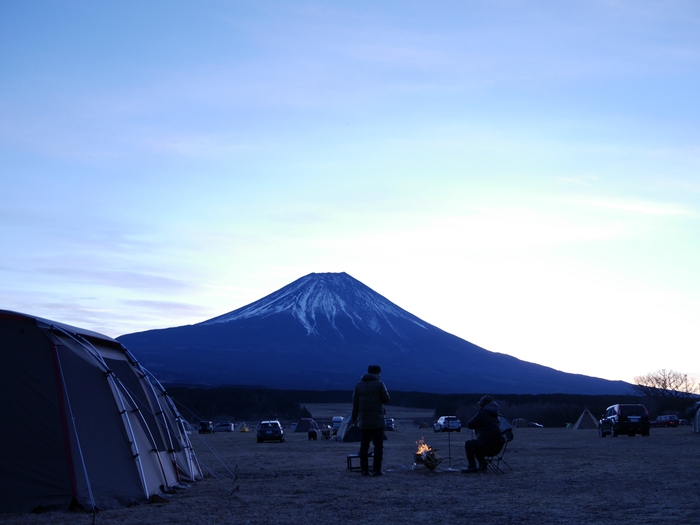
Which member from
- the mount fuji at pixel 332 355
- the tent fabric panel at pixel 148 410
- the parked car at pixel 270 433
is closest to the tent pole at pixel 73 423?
the tent fabric panel at pixel 148 410

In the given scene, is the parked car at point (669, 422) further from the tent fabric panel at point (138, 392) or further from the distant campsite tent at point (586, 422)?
the tent fabric panel at point (138, 392)

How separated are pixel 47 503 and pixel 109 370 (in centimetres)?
172

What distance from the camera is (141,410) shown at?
432 inches

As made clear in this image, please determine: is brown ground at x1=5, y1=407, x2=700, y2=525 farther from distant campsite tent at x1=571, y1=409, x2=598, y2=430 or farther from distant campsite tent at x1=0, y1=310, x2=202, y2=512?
distant campsite tent at x1=571, y1=409, x2=598, y2=430

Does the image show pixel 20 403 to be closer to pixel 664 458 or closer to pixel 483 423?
pixel 483 423

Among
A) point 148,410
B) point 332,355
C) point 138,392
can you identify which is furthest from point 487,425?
point 332,355

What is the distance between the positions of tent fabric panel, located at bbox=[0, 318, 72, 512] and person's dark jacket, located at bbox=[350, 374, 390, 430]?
4.53m

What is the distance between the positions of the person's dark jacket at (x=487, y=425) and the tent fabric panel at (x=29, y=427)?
5.66 m

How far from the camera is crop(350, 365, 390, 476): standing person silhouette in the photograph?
12.1 metres

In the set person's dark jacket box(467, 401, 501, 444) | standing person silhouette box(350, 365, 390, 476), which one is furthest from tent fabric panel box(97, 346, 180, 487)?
person's dark jacket box(467, 401, 501, 444)

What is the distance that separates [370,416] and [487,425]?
169 centimetres

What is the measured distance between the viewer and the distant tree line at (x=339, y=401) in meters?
75.3

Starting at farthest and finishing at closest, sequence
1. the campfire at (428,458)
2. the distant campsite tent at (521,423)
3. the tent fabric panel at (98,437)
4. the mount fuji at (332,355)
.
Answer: the mount fuji at (332,355)
the distant campsite tent at (521,423)
the campfire at (428,458)
the tent fabric panel at (98,437)

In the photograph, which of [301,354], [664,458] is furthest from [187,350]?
[664,458]
